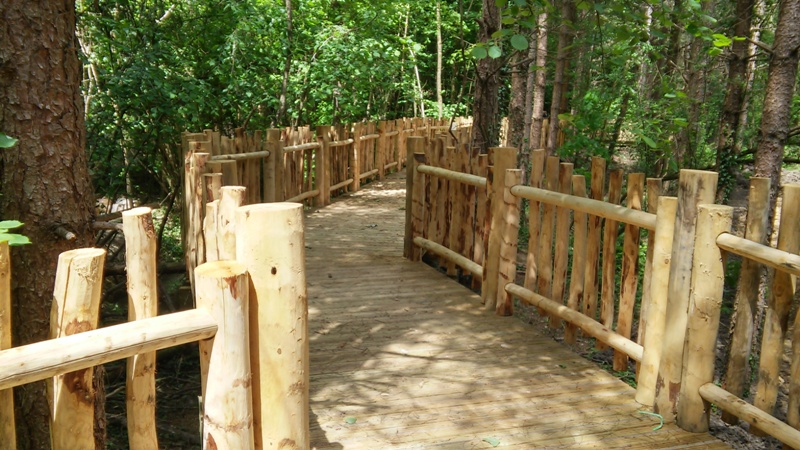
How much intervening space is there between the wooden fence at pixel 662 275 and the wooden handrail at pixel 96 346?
2568mm

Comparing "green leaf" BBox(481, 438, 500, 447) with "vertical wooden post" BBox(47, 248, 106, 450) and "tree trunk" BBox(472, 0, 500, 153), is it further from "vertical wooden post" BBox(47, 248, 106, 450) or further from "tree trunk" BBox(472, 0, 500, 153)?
"tree trunk" BBox(472, 0, 500, 153)

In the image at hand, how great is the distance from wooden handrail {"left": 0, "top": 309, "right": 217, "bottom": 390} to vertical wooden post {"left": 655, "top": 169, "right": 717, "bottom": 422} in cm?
259

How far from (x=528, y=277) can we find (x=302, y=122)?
9.78 m

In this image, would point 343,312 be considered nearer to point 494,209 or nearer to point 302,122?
point 494,209

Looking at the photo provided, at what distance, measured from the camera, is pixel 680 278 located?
3.63m

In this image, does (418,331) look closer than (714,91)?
Yes

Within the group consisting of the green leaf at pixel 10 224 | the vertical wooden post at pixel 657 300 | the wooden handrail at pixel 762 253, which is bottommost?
the vertical wooden post at pixel 657 300

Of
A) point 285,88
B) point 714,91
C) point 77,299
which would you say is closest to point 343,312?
point 77,299

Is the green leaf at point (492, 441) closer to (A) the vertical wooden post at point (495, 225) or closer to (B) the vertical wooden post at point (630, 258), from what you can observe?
(B) the vertical wooden post at point (630, 258)

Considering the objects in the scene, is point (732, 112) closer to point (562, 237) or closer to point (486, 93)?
point (486, 93)

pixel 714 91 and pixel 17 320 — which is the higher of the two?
pixel 714 91

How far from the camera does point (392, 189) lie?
1452 centimetres

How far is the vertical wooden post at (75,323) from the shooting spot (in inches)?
77.9

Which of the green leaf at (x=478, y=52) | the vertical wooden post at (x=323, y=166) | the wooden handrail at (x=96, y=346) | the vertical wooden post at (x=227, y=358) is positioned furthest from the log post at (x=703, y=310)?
the vertical wooden post at (x=323, y=166)
